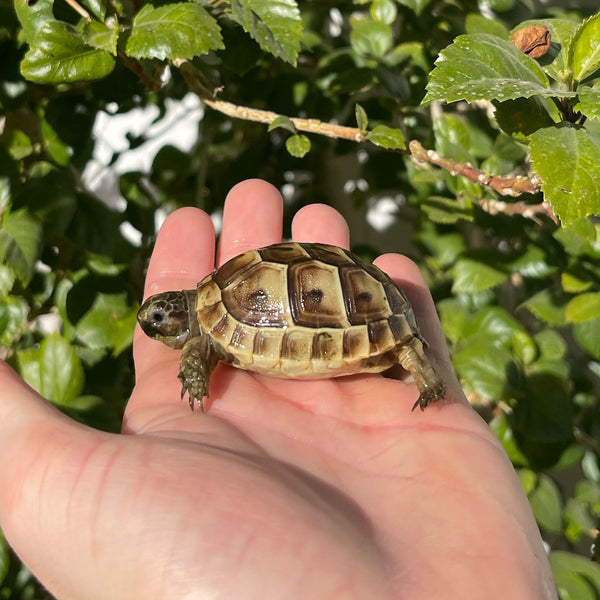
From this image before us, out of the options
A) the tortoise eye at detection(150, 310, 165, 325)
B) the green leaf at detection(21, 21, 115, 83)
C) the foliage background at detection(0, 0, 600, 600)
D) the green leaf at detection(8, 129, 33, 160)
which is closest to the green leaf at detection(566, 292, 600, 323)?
the foliage background at detection(0, 0, 600, 600)

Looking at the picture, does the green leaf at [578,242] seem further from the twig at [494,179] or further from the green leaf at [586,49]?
the green leaf at [586,49]

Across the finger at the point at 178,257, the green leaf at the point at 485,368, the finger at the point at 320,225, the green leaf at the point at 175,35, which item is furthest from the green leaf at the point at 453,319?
the green leaf at the point at 175,35

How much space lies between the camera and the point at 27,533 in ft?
3.61

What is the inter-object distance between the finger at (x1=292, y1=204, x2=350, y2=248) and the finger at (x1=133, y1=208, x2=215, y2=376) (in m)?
0.27

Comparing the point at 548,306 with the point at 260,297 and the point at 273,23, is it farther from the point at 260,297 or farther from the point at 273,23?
the point at 273,23

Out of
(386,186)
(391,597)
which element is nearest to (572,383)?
(386,186)

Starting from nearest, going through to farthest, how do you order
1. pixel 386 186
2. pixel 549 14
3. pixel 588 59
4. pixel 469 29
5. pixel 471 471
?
pixel 588 59 < pixel 471 471 < pixel 469 29 < pixel 549 14 < pixel 386 186

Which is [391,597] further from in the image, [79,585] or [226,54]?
[226,54]

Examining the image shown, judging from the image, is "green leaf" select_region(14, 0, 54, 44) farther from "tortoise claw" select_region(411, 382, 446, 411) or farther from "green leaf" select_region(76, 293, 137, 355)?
"tortoise claw" select_region(411, 382, 446, 411)

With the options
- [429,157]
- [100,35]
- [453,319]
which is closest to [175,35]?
[100,35]

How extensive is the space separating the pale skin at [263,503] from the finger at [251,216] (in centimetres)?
59

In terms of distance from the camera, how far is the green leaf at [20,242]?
1492 millimetres

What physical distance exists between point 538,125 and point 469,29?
0.63 metres

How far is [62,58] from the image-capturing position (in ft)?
4.20
